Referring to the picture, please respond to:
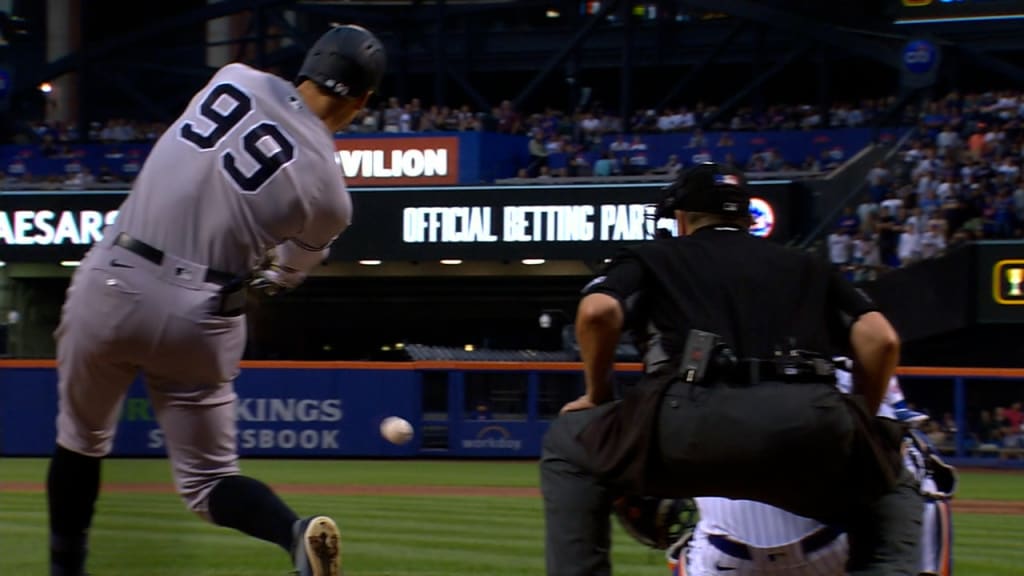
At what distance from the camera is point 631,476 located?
3.39m

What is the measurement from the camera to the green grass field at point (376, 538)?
7.62m

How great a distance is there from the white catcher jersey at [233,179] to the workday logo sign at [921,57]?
23.3m

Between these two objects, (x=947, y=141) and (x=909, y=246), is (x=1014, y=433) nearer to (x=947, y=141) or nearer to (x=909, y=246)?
(x=909, y=246)

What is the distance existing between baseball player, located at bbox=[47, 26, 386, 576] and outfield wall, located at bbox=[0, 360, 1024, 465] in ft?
47.5

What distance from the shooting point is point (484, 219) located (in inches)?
955

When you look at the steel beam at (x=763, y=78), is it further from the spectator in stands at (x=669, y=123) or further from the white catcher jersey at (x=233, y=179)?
the white catcher jersey at (x=233, y=179)

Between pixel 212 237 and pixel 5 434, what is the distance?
16196 millimetres

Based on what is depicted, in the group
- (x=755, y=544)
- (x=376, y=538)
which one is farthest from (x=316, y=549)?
(x=376, y=538)

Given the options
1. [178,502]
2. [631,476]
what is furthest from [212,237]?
[178,502]

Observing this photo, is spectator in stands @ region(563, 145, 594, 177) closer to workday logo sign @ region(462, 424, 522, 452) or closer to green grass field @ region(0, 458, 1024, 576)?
workday logo sign @ region(462, 424, 522, 452)

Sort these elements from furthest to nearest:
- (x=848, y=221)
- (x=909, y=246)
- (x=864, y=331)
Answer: (x=848, y=221)
(x=909, y=246)
(x=864, y=331)

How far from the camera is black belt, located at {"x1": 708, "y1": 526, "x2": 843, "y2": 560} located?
3.78m

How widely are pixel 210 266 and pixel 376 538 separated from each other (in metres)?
5.66

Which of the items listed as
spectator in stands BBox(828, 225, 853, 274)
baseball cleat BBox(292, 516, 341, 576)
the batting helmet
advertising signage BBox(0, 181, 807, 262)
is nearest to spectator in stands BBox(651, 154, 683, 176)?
advertising signage BBox(0, 181, 807, 262)
